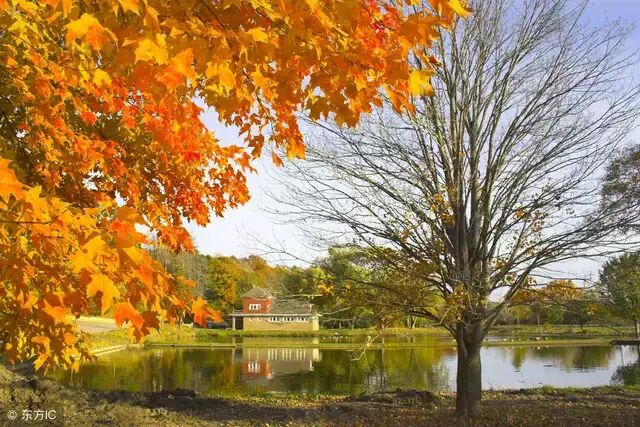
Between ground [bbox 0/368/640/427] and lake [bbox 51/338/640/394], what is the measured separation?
12.8 ft

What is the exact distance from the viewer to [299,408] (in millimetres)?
10250

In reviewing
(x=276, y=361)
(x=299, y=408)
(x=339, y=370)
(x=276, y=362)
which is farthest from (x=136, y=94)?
(x=276, y=361)

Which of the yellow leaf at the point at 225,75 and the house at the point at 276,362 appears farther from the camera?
the house at the point at 276,362

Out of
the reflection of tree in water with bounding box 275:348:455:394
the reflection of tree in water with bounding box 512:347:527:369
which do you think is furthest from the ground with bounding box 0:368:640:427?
the reflection of tree in water with bounding box 512:347:527:369

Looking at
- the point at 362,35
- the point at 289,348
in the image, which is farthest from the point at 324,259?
the point at 289,348

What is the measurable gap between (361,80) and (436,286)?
6.42 m

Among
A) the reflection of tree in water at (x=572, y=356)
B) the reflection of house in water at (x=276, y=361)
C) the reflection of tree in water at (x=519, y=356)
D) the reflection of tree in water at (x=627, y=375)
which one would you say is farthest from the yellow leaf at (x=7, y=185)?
the reflection of tree in water at (x=572, y=356)

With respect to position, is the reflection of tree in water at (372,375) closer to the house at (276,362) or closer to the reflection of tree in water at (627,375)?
the house at (276,362)

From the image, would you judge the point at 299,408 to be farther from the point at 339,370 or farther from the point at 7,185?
the point at 339,370

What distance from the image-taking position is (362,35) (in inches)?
126

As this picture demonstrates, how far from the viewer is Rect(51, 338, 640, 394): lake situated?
18.6 meters

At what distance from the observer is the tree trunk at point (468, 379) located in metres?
9.01

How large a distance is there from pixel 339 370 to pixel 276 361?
633cm

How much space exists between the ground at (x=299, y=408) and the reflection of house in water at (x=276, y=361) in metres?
11.7
